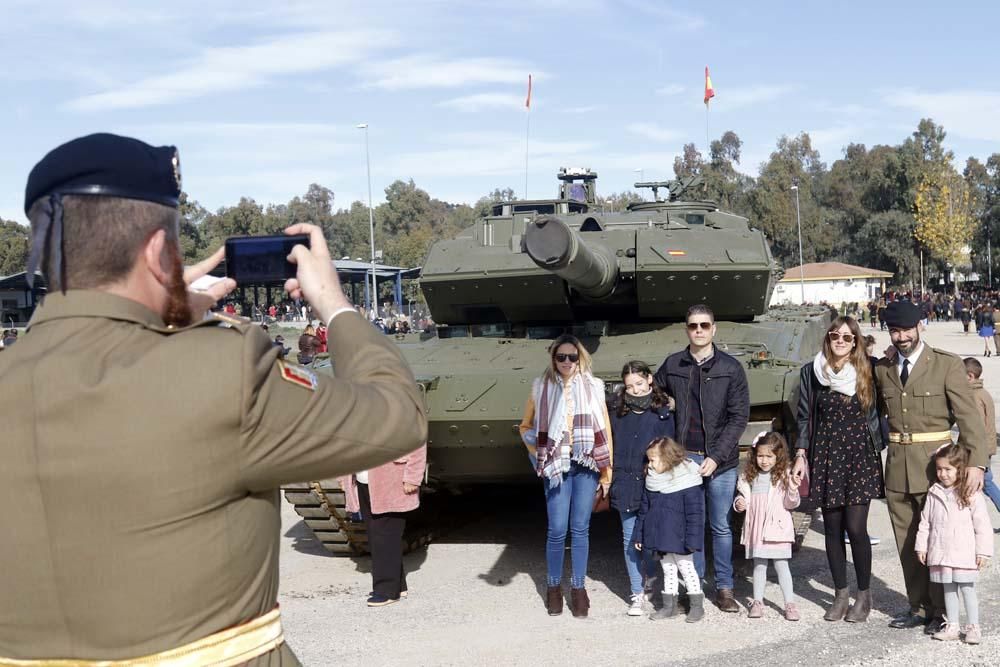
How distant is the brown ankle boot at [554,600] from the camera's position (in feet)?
22.1

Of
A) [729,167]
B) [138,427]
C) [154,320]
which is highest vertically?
[729,167]

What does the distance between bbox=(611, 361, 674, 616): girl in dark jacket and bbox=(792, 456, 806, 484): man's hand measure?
0.74 m

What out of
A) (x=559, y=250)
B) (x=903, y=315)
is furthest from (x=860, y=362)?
(x=559, y=250)

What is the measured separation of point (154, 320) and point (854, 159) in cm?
8776

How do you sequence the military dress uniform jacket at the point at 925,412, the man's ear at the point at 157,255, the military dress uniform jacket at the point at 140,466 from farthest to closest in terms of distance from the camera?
the military dress uniform jacket at the point at 925,412
the man's ear at the point at 157,255
the military dress uniform jacket at the point at 140,466

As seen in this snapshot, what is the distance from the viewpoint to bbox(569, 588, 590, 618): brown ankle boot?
264 inches

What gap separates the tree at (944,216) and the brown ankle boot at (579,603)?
2101 inches

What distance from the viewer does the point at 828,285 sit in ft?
202

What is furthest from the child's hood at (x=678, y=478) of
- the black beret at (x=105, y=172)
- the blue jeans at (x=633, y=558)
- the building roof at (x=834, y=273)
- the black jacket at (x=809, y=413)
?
the building roof at (x=834, y=273)

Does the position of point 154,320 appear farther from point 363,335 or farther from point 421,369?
point 421,369

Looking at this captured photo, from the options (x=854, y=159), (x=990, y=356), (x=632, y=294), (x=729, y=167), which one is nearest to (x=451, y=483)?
(x=632, y=294)

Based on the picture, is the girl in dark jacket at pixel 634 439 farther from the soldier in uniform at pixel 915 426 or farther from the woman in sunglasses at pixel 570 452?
the soldier in uniform at pixel 915 426

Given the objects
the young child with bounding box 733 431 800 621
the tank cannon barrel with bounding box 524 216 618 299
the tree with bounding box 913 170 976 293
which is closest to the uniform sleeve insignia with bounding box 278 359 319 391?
the tank cannon barrel with bounding box 524 216 618 299

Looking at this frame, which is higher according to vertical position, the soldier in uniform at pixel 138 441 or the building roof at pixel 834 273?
the soldier in uniform at pixel 138 441
